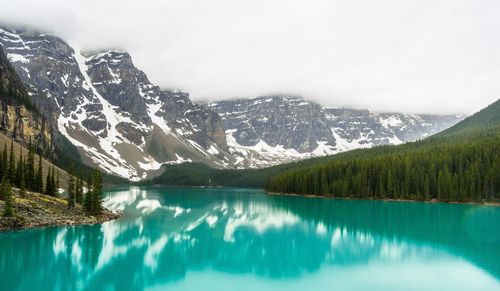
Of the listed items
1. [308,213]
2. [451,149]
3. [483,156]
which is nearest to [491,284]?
[308,213]

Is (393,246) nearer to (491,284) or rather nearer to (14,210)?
(491,284)

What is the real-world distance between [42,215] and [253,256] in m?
27.2

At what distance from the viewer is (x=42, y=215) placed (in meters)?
51.4

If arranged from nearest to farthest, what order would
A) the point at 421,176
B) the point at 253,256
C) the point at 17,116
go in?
the point at 253,256
the point at 421,176
the point at 17,116

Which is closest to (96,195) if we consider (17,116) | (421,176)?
(421,176)

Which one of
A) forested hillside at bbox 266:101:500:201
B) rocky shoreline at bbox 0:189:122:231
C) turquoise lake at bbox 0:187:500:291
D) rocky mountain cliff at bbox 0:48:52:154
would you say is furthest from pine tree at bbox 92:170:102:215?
rocky mountain cliff at bbox 0:48:52:154

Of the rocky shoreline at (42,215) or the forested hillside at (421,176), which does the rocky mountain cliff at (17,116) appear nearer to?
the forested hillside at (421,176)

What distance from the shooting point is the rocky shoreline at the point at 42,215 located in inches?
1858

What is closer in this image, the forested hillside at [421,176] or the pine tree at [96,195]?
the pine tree at [96,195]

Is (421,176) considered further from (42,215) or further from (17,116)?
(17,116)

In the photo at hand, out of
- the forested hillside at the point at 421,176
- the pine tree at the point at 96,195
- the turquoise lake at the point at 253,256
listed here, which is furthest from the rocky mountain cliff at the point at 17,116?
the turquoise lake at the point at 253,256

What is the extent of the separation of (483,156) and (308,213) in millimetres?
58068

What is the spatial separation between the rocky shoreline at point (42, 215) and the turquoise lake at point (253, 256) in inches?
87.0

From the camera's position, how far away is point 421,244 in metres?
45.1
